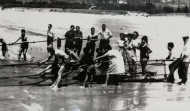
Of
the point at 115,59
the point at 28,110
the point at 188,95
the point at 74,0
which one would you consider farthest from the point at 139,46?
the point at 28,110

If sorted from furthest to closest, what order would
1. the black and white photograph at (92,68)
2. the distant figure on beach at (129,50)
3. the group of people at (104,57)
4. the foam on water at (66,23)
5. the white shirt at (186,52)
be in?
the foam on water at (66,23) < the distant figure on beach at (129,50) < the white shirt at (186,52) < the group of people at (104,57) < the black and white photograph at (92,68)

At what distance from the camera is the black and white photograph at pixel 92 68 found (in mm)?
6306

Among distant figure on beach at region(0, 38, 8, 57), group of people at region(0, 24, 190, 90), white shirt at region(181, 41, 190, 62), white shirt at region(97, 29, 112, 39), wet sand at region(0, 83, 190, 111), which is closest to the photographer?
wet sand at region(0, 83, 190, 111)

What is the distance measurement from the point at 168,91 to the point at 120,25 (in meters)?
6.27

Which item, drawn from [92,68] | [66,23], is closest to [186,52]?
[92,68]

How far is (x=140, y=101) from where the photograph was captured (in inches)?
253

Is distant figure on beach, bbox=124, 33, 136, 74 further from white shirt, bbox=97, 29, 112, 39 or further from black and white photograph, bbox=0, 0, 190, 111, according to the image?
white shirt, bbox=97, 29, 112, 39

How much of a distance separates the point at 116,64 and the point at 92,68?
0.49m

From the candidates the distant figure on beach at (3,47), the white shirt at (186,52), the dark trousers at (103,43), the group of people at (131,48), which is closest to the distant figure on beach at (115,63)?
the group of people at (131,48)

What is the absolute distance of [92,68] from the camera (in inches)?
285

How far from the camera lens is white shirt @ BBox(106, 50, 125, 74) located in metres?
7.22

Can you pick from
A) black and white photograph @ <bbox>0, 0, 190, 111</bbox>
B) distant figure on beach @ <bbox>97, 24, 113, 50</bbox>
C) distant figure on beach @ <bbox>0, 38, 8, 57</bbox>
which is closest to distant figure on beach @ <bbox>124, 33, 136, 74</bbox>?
black and white photograph @ <bbox>0, 0, 190, 111</bbox>

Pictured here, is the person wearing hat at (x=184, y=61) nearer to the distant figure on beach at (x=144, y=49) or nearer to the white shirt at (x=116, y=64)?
the distant figure on beach at (x=144, y=49)

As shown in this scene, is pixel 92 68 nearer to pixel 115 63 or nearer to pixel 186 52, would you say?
pixel 115 63
